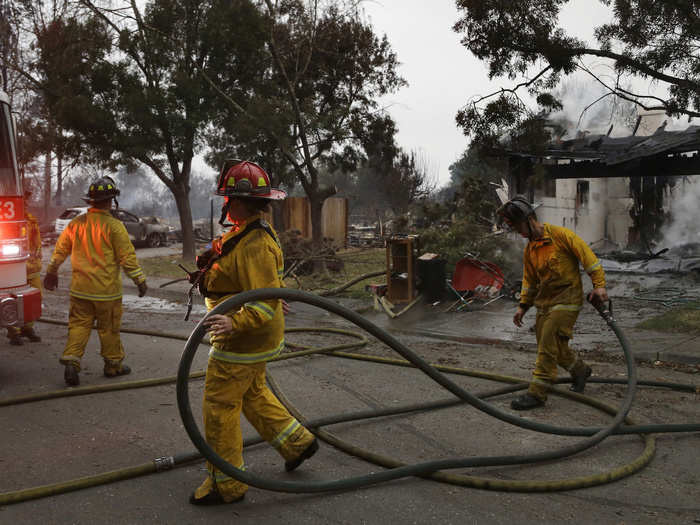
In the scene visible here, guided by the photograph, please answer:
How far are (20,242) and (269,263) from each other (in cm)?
337

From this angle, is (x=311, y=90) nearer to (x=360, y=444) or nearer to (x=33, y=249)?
(x=33, y=249)

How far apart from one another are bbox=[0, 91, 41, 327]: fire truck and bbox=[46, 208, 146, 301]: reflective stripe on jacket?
0.99 ft

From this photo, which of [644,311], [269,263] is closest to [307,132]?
[644,311]

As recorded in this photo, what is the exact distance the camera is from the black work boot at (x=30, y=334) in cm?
747

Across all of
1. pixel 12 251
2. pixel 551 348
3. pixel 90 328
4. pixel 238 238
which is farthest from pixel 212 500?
pixel 12 251

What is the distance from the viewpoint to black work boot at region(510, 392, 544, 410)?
194 inches

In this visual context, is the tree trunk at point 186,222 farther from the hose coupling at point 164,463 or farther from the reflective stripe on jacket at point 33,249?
the hose coupling at point 164,463

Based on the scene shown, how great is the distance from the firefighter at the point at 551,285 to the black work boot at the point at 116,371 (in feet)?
11.6

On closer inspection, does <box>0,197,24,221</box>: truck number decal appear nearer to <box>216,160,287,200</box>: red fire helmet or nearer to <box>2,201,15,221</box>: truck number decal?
<box>2,201,15,221</box>: truck number decal

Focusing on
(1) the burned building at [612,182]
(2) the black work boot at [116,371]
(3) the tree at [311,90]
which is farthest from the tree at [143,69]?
(2) the black work boot at [116,371]

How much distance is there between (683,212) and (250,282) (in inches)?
707

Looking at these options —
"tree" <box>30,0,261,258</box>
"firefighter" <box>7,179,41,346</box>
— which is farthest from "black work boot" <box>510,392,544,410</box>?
"tree" <box>30,0,261,258</box>

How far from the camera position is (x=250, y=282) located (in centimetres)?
323

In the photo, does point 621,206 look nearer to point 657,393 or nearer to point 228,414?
point 657,393
